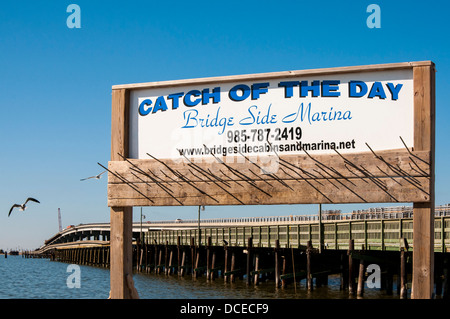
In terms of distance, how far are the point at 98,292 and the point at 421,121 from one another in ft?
123

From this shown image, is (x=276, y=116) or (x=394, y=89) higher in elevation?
(x=394, y=89)

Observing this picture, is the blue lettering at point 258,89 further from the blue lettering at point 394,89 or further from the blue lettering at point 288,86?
the blue lettering at point 394,89

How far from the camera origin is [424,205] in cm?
880

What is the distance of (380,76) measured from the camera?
30.7 ft

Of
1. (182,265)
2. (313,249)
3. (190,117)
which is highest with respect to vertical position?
(190,117)

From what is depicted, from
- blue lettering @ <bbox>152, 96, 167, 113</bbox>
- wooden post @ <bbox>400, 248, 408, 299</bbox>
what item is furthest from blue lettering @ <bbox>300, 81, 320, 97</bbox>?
wooden post @ <bbox>400, 248, 408, 299</bbox>

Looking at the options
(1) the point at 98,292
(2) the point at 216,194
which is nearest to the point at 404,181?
(2) the point at 216,194

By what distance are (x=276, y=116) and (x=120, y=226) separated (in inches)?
129

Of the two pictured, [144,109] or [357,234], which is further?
[357,234]

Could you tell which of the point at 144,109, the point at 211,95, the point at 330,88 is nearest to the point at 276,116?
the point at 330,88

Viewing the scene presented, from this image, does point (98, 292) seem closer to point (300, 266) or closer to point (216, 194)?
point (300, 266)

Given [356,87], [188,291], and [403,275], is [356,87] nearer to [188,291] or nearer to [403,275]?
[403,275]

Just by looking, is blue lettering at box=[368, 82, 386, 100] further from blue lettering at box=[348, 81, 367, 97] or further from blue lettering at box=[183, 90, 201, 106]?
blue lettering at box=[183, 90, 201, 106]

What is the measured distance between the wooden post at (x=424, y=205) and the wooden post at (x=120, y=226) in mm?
4719
